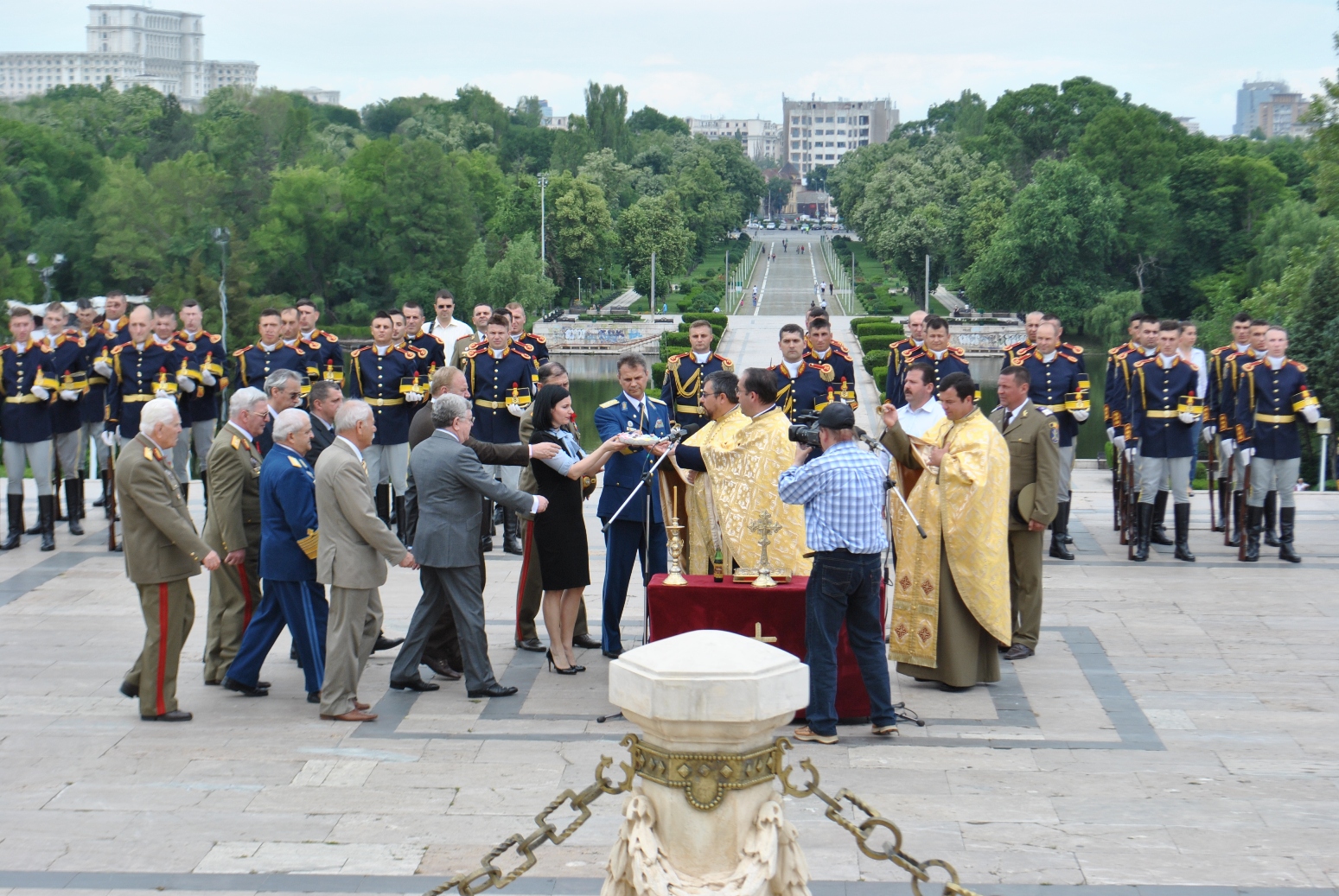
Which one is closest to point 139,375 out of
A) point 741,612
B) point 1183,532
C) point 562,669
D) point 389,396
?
point 389,396

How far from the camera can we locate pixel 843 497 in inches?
302

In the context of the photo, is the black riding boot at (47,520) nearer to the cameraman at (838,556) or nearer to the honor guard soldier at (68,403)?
the honor guard soldier at (68,403)

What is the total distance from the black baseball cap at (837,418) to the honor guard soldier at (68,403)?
842 cm

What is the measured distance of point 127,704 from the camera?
8758mm

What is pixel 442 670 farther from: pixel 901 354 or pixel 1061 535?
pixel 1061 535

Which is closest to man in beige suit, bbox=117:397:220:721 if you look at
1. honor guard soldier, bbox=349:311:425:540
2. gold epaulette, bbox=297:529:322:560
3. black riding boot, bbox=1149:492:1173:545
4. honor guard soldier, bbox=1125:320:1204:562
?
gold epaulette, bbox=297:529:322:560

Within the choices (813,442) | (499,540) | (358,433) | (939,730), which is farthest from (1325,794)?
(499,540)

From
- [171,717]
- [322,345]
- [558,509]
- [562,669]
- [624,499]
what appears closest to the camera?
[171,717]

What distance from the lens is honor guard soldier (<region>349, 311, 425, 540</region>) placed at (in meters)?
13.4

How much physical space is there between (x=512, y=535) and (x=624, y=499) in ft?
12.6

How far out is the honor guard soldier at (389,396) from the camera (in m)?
13.4

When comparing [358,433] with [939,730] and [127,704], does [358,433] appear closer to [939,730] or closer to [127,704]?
[127,704]

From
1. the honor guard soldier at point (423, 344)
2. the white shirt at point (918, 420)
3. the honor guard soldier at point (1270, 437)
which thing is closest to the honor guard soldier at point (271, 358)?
the honor guard soldier at point (423, 344)

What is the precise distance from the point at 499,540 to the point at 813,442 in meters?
6.23
